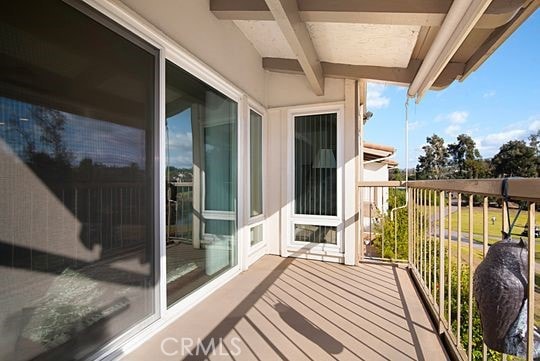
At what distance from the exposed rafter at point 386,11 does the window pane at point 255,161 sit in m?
1.52

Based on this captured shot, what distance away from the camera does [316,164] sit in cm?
404

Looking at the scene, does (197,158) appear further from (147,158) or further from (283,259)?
(283,259)

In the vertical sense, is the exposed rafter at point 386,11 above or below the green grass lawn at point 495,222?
above

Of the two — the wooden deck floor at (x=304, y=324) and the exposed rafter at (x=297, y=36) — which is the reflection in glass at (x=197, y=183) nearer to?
the wooden deck floor at (x=304, y=324)

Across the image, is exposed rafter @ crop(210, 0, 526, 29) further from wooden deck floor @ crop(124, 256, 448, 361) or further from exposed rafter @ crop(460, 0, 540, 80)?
wooden deck floor @ crop(124, 256, 448, 361)

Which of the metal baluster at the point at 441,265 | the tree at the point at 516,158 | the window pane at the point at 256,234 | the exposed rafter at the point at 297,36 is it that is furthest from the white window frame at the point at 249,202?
the tree at the point at 516,158

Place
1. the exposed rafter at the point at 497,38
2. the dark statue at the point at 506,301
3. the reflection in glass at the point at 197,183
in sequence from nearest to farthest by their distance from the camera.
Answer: the dark statue at the point at 506,301
the exposed rafter at the point at 497,38
the reflection in glass at the point at 197,183

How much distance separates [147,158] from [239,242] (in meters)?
1.74

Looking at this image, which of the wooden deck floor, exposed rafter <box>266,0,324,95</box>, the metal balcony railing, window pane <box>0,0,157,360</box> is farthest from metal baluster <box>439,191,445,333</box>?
window pane <box>0,0,157,360</box>

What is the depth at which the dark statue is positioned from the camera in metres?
0.81

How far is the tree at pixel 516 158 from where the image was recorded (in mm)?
1833

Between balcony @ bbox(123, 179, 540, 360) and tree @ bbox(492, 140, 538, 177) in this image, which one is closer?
balcony @ bbox(123, 179, 540, 360)

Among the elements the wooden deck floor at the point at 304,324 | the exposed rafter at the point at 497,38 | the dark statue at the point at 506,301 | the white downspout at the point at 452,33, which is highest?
the exposed rafter at the point at 497,38

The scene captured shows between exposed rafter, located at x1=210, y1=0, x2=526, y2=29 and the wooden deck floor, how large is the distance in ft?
7.54
